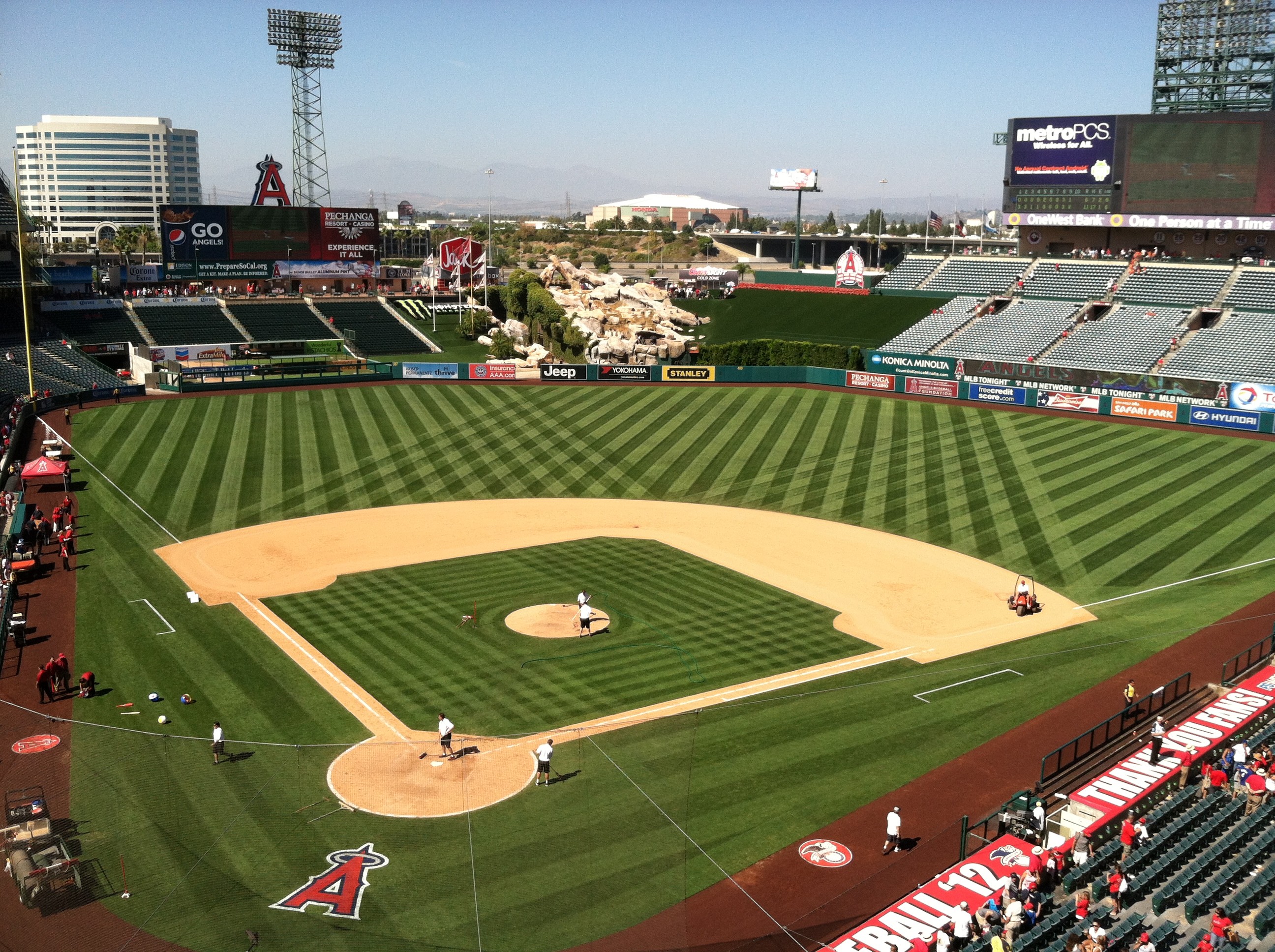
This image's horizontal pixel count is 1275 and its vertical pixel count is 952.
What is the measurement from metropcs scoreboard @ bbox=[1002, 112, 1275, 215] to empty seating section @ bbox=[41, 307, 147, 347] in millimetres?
67656

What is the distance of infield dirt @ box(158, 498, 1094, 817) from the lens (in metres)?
23.8

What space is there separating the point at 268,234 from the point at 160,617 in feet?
209

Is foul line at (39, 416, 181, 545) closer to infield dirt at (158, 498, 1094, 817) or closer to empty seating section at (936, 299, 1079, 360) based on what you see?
infield dirt at (158, 498, 1094, 817)

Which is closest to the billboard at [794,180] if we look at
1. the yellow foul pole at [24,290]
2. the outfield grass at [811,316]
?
the outfield grass at [811,316]

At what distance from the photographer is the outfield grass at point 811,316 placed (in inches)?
3221

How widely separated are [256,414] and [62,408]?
11.8 m

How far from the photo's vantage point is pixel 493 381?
7500 centimetres

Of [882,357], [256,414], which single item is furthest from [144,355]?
[882,357]

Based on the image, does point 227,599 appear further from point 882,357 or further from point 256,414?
point 882,357

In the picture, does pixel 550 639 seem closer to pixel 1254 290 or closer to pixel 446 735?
pixel 446 735

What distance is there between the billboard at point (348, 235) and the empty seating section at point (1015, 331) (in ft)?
167

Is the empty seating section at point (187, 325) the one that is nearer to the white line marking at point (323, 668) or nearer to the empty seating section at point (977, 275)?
the white line marking at point (323, 668)

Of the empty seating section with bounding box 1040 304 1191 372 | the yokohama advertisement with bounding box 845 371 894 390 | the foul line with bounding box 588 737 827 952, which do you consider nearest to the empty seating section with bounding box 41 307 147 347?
the yokohama advertisement with bounding box 845 371 894 390

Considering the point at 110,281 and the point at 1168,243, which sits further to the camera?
the point at 110,281
